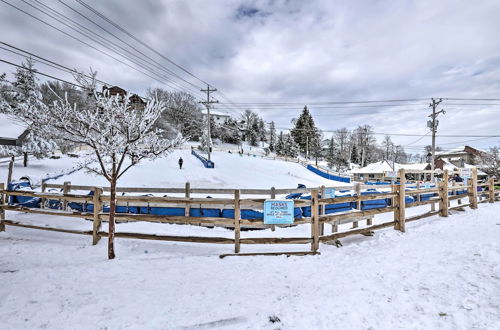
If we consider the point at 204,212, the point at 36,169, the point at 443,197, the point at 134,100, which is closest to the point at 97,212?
the point at 204,212

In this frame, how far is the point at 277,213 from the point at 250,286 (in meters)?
1.70

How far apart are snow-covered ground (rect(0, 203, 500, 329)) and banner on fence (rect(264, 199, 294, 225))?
0.78 metres

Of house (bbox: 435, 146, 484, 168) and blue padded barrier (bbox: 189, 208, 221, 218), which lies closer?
blue padded barrier (bbox: 189, 208, 221, 218)

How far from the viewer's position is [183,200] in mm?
5660

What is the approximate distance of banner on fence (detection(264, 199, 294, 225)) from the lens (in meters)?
5.13

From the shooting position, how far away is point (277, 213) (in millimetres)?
5137

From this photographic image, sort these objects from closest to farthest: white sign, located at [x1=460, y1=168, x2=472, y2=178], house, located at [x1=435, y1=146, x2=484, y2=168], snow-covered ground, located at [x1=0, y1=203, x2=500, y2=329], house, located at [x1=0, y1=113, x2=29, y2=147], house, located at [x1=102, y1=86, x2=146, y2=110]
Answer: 1. snow-covered ground, located at [x1=0, y1=203, x2=500, y2=329]
2. house, located at [x1=102, y1=86, x2=146, y2=110]
3. white sign, located at [x1=460, y1=168, x2=472, y2=178]
4. house, located at [x1=0, y1=113, x2=29, y2=147]
5. house, located at [x1=435, y1=146, x2=484, y2=168]

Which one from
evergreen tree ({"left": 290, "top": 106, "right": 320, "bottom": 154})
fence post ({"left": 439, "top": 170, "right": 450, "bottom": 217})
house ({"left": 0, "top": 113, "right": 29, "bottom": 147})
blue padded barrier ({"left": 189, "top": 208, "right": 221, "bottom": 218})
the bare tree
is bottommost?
blue padded barrier ({"left": 189, "top": 208, "right": 221, "bottom": 218})

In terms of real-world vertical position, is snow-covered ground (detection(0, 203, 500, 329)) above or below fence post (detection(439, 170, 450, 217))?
below

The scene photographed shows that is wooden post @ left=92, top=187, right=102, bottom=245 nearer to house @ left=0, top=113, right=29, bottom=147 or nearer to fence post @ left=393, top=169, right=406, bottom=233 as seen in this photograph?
fence post @ left=393, top=169, right=406, bottom=233

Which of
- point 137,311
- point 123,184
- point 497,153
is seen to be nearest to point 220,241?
point 137,311

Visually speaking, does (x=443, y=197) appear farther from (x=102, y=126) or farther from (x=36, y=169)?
(x=36, y=169)

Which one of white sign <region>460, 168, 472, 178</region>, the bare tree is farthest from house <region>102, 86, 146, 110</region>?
white sign <region>460, 168, 472, 178</region>

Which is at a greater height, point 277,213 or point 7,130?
point 7,130
